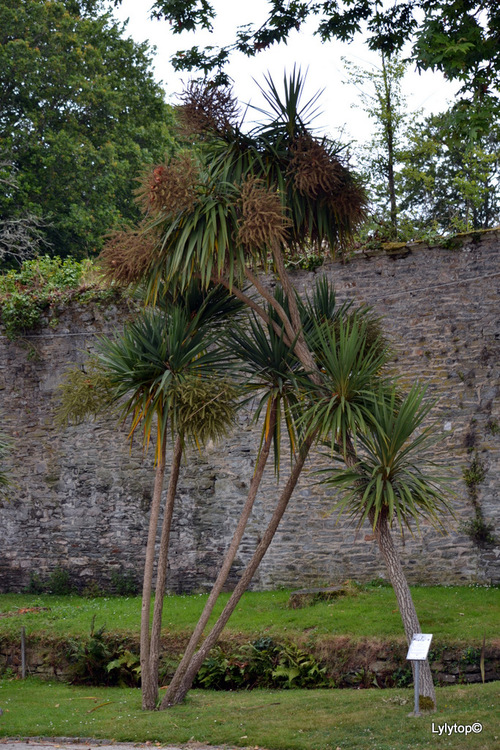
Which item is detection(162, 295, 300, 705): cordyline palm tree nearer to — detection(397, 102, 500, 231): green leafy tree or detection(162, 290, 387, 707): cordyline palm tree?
detection(162, 290, 387, 707): cordyline palm tree

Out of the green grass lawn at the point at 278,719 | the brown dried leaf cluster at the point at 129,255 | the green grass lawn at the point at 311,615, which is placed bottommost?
the green grass lawn at the point at 278,719

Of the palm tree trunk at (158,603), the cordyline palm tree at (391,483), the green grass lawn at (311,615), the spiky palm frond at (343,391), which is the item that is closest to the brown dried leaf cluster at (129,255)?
the palm tree trunk at (158,603)

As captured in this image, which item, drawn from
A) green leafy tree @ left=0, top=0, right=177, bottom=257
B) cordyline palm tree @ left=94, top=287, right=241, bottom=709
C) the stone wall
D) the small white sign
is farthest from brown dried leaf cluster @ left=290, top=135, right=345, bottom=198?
green leafy tree @ left=0, top=0, right=177, bottom=257

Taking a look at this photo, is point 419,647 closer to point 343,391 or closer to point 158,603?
point 343,391

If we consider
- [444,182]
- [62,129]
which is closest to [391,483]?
[444,182]

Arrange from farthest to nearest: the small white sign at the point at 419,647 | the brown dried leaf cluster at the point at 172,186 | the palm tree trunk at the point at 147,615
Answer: the palm tree trunk at the point at 147,615 < the brown dried leaf cluster at the point at 172,186 < the small white sign at the point at 419,647

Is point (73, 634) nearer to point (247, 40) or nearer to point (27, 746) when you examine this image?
point (27, 746)

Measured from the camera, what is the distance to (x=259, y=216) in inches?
239

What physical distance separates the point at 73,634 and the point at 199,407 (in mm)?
4057

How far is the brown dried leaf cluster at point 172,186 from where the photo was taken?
6.32 m

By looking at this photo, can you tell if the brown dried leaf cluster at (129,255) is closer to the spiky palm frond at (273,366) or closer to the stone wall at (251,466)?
the spiky palm frond at (273,366)

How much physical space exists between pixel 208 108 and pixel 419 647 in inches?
180

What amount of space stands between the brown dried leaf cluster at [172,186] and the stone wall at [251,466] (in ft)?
11.6

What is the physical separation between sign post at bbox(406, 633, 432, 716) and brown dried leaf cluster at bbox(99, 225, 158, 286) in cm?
363
